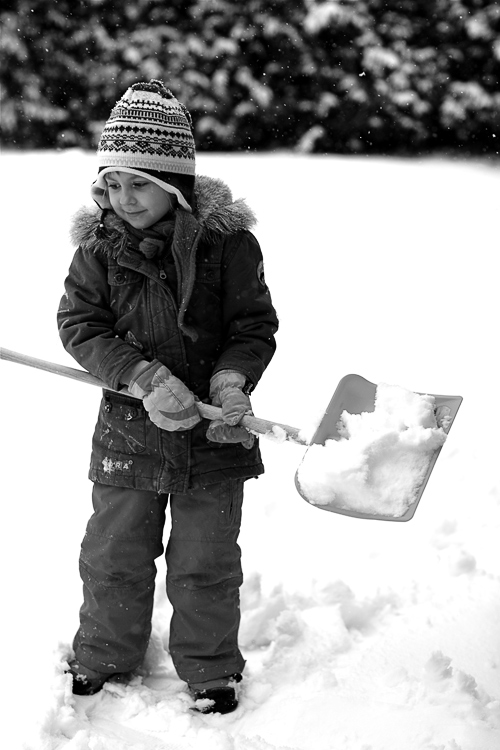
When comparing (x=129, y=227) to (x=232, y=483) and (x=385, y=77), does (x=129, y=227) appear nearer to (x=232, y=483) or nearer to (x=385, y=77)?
(x=232, y=483)

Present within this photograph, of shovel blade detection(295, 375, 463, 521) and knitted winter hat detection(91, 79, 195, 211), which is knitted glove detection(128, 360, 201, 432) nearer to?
shovel blade detection(295, 375, 463, 521)

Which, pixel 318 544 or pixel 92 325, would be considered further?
pixel 318 544

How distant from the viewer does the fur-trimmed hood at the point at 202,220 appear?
7.08 feet

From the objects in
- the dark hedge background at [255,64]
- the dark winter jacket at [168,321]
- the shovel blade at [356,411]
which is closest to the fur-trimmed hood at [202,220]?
the dark winter jacket at [168,321]

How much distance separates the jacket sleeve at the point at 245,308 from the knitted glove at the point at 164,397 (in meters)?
0.15

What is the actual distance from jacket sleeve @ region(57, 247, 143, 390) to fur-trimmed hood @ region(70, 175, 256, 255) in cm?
4

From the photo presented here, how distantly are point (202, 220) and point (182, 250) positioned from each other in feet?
0.40

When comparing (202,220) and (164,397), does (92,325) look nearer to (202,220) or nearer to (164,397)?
(164,397)

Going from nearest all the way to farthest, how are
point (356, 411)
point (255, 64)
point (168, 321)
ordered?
1. point (168, 321)
2. point (356, 411)
3. point (255, 64)

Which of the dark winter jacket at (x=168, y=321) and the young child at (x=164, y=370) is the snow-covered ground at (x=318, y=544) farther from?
the dark winter jacket at (x=168, y=321)

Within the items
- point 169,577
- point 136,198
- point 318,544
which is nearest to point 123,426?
point 169,577

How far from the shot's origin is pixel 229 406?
2.08 metres

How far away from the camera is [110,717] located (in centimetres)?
227

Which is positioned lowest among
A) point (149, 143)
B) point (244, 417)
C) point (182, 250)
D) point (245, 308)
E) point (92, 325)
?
point (244, 417)
